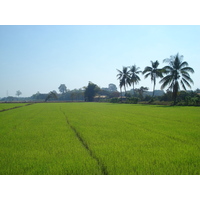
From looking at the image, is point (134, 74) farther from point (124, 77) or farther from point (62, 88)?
point (62, 88)

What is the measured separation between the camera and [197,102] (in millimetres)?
22969

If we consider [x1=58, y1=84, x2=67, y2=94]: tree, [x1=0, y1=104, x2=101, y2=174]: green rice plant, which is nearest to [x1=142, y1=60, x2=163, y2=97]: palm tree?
[x1=0, y1=104, x2=101, y2=174]: green rice plant

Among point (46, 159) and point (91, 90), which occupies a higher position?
point (91, 90)

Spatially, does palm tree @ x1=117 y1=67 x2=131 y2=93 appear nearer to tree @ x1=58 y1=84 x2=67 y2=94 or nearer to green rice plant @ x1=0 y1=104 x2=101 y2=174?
green rice plant @ x1=0 y1=104 x2=101 y2=174

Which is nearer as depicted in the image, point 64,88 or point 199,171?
point 199,171

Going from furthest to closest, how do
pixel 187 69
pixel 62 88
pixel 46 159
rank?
pixel 62 88, pixel 187 69, pixel 46 159

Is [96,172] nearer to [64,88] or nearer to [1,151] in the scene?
[1,151]

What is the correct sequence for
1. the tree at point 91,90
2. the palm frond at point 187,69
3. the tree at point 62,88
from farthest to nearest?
the tree at point 62,88 < the tree at point 91,90 < the palm frond at point 187,69

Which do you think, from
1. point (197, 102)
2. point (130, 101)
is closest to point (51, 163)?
point (197, 102)

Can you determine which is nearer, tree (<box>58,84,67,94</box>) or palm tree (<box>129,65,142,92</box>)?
palm tree (<box>129,65,142,92</box>)

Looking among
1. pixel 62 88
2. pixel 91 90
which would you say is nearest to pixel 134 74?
pixel 91 90

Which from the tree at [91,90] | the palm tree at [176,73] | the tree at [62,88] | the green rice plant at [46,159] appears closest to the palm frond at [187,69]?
the palm tree at [176,73]

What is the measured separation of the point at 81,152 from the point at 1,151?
202cm

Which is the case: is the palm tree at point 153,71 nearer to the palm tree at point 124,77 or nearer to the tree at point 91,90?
the palm tree at point 124,77
